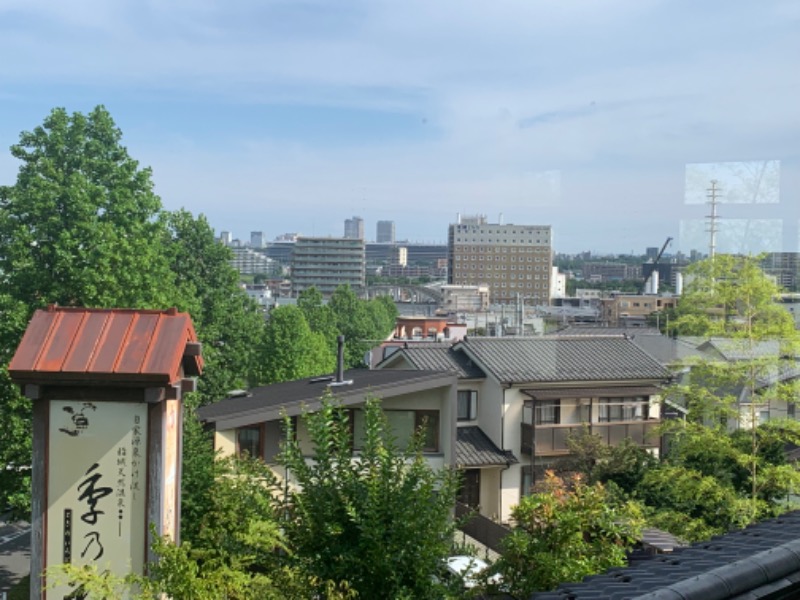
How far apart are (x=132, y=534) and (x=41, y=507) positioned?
18.9 inches

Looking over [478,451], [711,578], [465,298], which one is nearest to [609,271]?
[465,298]

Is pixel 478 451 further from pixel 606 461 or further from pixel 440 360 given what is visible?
pixel 606 461

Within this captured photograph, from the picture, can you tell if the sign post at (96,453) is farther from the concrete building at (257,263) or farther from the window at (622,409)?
the concrete building at (257,263)

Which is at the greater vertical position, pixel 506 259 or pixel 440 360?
pixel 506 259

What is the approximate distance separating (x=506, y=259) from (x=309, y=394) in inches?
836

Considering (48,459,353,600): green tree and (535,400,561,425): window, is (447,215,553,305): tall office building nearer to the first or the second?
(535,400,561,425): window

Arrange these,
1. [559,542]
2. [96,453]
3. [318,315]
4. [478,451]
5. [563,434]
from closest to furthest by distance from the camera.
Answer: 1. [559,542]
2. [96,453]
3. [478,451]
4. [563,434]
5. [318,315]

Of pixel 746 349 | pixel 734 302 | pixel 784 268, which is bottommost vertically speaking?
pixel 746 349

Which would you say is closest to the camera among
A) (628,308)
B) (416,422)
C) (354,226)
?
(416,422)

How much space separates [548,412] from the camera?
1252 cm

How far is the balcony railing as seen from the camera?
12.3 metres

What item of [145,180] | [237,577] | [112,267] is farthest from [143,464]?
[145,180]

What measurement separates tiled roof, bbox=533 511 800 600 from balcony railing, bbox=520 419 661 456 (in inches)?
401

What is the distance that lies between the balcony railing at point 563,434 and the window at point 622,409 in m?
0.16
